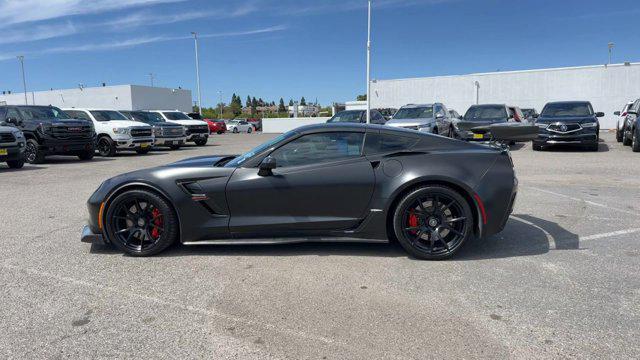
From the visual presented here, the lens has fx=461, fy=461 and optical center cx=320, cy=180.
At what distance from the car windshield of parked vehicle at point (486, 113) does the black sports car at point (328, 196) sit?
1257 centimetres

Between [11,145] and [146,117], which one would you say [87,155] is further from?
[146,117]

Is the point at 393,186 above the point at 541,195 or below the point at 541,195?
above

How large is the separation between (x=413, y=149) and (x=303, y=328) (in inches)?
86.6

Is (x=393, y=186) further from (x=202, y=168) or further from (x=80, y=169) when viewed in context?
(x=80, y=169)

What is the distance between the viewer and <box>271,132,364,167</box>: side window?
14.8 ft

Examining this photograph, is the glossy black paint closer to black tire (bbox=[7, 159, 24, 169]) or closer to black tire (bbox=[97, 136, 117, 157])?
black tire (bbox=[7, 159, 24, 169])

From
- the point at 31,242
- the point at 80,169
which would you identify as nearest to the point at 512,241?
the point at 31,242

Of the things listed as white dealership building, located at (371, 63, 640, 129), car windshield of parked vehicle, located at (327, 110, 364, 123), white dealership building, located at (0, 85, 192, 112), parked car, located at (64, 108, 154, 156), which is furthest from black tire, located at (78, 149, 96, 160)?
white dealership building, located at (0, 85, 192, 112)

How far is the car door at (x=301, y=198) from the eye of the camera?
4.39 meters

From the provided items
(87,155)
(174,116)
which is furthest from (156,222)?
(174,116)

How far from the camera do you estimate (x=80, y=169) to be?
41.8 ft

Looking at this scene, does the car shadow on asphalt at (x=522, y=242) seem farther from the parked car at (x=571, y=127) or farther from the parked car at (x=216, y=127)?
→ the parked car at (x=216, y=127)

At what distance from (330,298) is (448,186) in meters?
1.65

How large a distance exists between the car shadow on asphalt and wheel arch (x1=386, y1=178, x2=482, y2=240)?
1.03 feet
